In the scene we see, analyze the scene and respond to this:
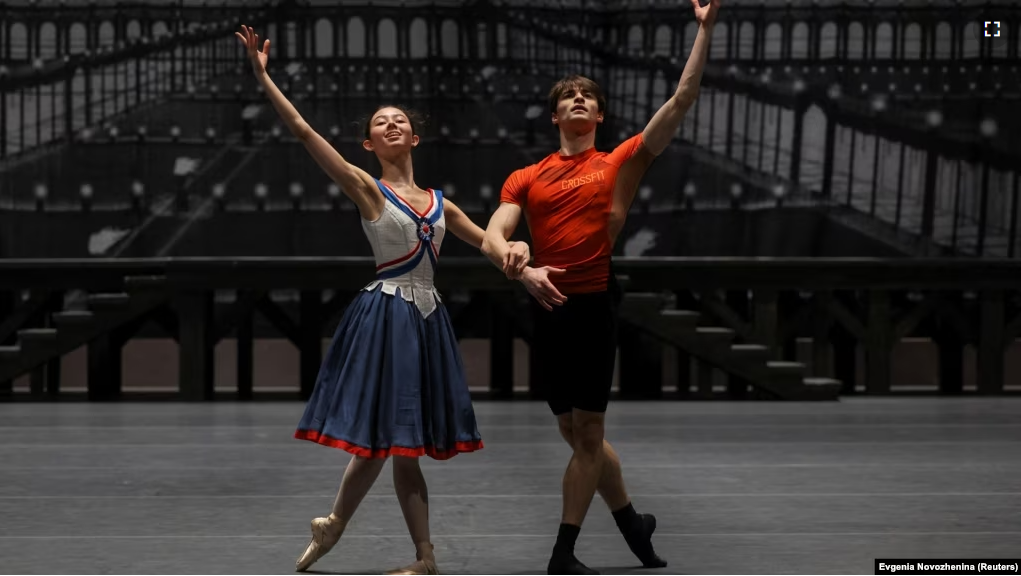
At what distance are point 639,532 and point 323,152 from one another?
5.03 feet

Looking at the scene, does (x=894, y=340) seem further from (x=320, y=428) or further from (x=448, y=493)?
(x=320, y=428)

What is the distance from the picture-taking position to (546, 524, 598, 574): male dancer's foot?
406 centimetres

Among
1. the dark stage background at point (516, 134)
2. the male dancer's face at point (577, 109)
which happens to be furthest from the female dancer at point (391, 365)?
the dark stage background at point (516, 134)

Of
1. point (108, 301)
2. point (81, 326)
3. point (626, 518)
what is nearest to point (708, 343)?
point (108, 301)

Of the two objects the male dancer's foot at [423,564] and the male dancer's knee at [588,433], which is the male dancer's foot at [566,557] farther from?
the male dancer's foot at [423,564]

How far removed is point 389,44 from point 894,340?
5.15 meters

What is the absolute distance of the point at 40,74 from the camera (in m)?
12.3

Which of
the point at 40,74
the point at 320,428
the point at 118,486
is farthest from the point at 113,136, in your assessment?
the point at 320,428

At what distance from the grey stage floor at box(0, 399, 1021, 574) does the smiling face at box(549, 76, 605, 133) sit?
1.40 metres

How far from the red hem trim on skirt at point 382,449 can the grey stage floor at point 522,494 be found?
0.44 metres

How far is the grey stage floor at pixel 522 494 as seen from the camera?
4.55m

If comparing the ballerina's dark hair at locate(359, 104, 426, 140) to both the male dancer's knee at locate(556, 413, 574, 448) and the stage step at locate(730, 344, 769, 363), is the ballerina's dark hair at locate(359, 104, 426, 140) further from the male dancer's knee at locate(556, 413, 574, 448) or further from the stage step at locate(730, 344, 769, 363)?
the stage step at locate(730, 344, 769, 363)

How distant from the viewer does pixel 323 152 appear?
160 inches

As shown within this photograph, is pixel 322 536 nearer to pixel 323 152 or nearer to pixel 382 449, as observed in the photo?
pixel 382 449
